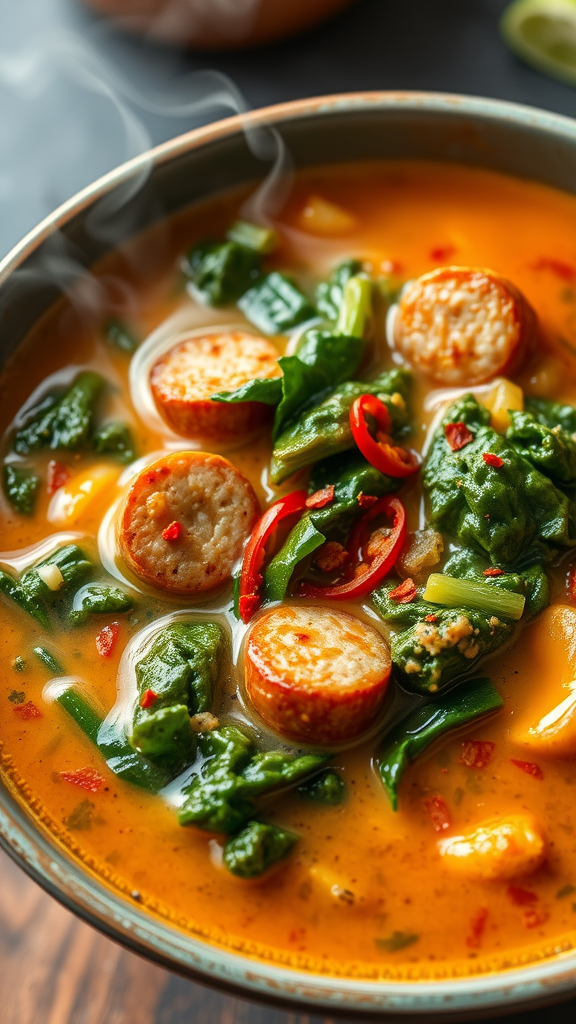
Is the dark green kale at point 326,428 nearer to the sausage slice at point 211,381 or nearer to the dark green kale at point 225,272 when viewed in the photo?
the sausage slice at point 211,381

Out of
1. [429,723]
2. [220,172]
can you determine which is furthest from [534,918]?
[220,172]

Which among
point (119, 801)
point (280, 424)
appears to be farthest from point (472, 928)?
point (280, 424)

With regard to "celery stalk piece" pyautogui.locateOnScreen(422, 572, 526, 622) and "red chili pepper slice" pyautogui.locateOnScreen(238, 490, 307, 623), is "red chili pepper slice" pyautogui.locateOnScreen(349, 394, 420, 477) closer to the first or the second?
"red chili pepper slice" pyautogui.locateOnScreen(238, 490, 307, 623)

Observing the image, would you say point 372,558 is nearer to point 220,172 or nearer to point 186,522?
point 186,522

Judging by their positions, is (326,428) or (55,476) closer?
(326,428)

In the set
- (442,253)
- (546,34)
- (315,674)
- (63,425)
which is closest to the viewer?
(315,674)
